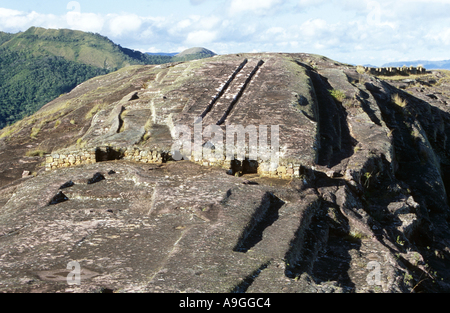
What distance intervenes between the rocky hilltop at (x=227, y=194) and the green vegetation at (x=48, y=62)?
61.0 metres

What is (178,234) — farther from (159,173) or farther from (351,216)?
(351,216)

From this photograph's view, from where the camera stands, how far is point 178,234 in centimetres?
537

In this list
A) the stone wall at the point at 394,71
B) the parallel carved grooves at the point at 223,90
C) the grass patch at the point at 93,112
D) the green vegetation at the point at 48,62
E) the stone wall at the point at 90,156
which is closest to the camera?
the stone wall at the point at 90,156

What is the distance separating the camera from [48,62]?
95875 mm

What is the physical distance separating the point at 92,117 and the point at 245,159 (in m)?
6.42

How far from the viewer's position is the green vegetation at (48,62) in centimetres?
8000

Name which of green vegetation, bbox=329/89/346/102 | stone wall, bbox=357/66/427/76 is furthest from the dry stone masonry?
stone wall, bbox=357/66/427/76

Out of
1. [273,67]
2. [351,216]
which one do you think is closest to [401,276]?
[351,216]

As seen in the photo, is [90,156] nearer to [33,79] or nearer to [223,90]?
[223,90]

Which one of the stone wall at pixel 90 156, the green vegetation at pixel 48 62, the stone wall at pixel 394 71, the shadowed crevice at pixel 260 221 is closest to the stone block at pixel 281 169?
the shadowed crevice at pixel 260 221

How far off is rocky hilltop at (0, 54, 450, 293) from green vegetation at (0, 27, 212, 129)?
61.0 metres

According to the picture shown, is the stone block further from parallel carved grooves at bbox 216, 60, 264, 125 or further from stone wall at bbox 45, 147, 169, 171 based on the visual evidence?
stone wall at bbox 45, 147, 169, 171

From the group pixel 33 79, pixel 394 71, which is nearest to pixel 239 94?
pixel 394 71

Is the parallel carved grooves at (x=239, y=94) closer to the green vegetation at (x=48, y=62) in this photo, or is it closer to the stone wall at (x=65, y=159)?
the stone wall at (x=65, y=159)
